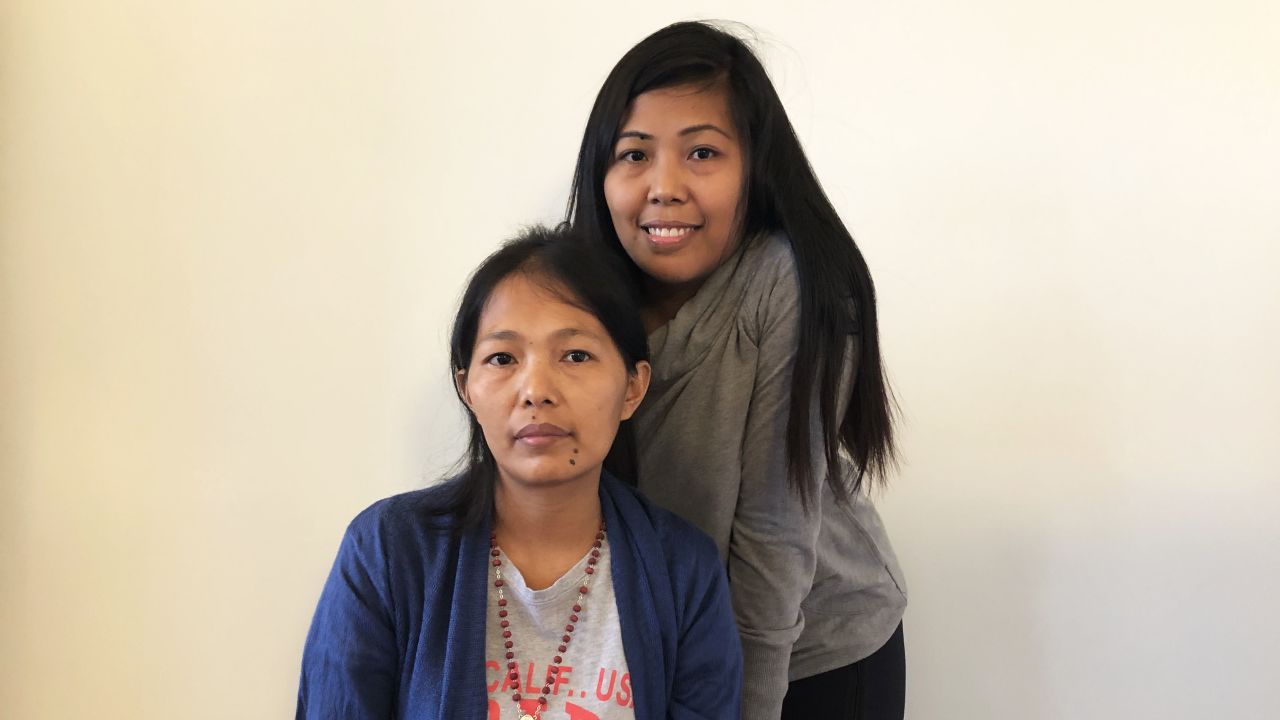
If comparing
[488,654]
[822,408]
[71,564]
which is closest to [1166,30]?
[822,408]

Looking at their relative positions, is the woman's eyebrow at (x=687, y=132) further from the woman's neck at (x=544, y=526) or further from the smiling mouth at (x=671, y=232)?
the woman's neck at (x=544, y=526)

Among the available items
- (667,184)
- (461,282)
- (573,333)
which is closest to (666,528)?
(573,333)

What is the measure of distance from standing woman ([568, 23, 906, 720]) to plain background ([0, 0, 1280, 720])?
15.2 inches

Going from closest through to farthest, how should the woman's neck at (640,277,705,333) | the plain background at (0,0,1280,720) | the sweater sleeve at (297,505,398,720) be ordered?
1. the sweater sleeve at (297,505,398,720)
2. the woman's neck at (640,277,705,333)
3. the plain background at (0,0,1280,720)

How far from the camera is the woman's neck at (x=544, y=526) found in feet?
3.23

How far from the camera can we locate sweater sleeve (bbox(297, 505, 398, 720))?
0.89 metres

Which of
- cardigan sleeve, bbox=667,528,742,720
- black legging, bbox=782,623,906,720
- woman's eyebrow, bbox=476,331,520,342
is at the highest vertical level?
woman's eyebrow, bbox=476,331,520,342

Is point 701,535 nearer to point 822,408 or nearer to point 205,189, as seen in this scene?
point 822,408

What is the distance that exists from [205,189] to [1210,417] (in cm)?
139

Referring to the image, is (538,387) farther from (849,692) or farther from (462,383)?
(849,692)

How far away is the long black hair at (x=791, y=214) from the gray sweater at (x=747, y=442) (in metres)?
0.02

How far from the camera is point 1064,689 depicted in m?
1.49

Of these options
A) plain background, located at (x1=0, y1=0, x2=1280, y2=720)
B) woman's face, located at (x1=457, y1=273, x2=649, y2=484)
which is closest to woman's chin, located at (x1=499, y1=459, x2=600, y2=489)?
woman's face, located at (x1=457, y1=273, x2=649, y2=484)

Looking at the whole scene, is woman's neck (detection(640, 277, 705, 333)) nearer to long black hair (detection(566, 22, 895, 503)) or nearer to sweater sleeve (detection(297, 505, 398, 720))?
long black hair (detection(566, 22, 895, 503))
